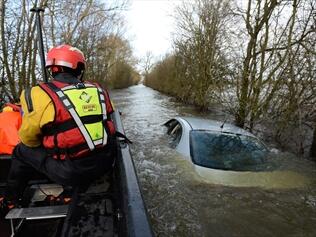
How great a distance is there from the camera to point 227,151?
557 cm

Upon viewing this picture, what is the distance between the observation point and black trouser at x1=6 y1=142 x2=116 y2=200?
112 inches

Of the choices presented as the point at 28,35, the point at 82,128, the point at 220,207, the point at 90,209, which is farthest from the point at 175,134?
the point at 28,35

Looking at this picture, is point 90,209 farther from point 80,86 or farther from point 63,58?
point 63,58

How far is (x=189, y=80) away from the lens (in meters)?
23.3

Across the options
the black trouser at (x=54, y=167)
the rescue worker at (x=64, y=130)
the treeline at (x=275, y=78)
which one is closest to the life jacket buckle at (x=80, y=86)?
the rescue worker at (x=64, y=130)

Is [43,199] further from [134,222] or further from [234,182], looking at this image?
[234,182]

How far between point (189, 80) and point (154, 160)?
17463 millimetres

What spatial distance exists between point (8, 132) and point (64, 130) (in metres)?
1.40

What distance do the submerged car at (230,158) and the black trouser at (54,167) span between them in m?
2.23

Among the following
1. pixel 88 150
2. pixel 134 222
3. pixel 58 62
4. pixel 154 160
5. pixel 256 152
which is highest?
pixel 58 62

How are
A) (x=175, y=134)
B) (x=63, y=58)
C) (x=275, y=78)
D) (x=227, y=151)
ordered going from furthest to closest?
(x=275, y=78) < (x=175, y=134) < (x=227, y=151) < (x=63, y=58)

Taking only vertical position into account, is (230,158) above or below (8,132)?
below

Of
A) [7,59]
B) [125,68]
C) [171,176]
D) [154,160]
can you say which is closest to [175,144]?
[154,160]

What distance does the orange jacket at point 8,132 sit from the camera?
3705 millimetres
